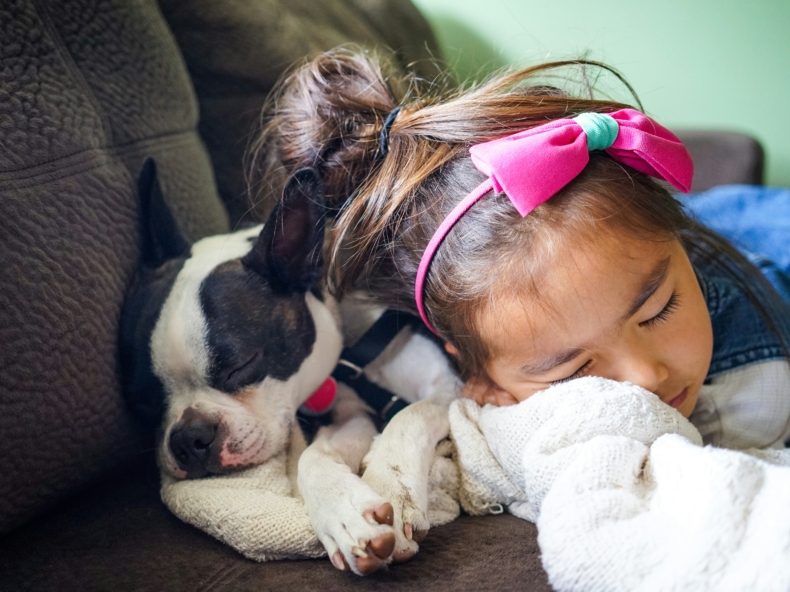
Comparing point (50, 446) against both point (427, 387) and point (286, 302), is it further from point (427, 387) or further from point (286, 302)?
point (427, 387)

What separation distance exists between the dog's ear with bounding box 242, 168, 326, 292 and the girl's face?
0.35 meters

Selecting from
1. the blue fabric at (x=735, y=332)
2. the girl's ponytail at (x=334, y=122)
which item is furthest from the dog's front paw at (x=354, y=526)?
the blue fabric at (x=735, y=332)

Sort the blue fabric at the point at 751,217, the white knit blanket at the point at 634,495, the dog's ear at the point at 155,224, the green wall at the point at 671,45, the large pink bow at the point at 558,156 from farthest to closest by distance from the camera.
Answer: the green wall at the point at 671,45
the blue fabric at the point at 751,217
the dog's ear at the point at 155,224
the large pink bow at the point at 558,156
the white knit blanket at the point at 634,495

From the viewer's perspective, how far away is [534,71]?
0.97m

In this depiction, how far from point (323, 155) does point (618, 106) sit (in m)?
0.48

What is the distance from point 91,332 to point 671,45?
1834mm

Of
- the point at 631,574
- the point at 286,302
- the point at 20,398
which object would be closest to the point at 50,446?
the point at 20,398

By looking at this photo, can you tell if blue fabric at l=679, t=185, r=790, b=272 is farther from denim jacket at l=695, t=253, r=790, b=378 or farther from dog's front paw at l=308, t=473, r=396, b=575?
dog's front paw at l=308, t=473, r=396, b=575

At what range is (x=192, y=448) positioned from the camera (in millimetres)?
890

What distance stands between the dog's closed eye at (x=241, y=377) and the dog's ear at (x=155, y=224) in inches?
9.0

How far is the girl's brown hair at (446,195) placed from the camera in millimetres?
814

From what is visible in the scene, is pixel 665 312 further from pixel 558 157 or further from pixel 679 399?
pixel 558 157

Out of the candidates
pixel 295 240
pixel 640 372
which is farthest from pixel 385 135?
pixel 640 372

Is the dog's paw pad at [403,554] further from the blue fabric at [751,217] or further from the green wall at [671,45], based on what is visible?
the green wall at [671,45]
